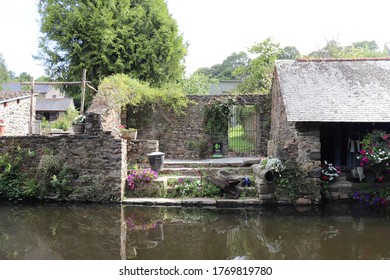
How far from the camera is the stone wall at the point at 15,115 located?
16547 mm

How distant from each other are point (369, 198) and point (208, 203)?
4.26 m

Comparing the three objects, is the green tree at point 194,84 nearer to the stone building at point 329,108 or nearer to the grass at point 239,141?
the grass at point 239,141

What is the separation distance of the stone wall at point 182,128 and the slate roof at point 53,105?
21336mm

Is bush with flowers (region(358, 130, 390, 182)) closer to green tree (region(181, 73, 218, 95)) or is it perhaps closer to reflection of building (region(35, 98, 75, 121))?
green tree (region(181, 73, 218, 95))

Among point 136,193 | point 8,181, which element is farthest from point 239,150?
point 8,181

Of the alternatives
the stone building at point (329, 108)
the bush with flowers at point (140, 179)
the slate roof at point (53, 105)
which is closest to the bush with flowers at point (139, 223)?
the bush with flowers at point (140, 179)

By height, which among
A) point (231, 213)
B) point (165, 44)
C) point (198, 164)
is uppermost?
point (165, 44)

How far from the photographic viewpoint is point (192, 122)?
12.6 meters

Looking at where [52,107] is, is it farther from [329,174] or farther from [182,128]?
[329,174]

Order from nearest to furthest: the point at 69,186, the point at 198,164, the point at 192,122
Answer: the point at 69,186
the point at 198,164
the point at 192,122

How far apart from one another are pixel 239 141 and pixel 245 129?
0.58m

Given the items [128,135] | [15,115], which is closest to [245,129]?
[128,135]

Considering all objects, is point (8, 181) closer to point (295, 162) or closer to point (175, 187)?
point (175, 187)

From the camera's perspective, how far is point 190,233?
5.34m
